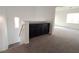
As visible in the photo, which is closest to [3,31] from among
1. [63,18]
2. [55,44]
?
[55,44]

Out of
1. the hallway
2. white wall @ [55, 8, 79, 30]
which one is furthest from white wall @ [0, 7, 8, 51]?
white wall @ [55, 8, 79, 30]

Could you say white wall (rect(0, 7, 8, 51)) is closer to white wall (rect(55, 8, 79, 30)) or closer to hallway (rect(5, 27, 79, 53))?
hallway (rect(5, 27, 79, 53))

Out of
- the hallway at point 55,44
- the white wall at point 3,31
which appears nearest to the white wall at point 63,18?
the hallway at point 55,44

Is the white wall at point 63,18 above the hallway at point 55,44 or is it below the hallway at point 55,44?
above

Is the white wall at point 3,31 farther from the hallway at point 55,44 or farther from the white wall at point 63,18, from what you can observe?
the white wall at point 63,18

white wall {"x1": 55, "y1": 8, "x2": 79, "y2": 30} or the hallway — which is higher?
white wall {"x1": 55, "y1": 8, "x2": 79, "y2": 30}

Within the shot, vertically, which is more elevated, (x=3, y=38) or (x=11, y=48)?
(x=3, y=38)

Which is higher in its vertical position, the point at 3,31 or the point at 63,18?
the point at 63,18

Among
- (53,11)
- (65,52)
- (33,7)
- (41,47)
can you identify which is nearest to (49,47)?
(41,47)

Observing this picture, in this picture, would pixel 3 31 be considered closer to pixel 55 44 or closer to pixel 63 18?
pixel 55 44

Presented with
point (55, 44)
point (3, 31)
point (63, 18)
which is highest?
point (63, 18)
